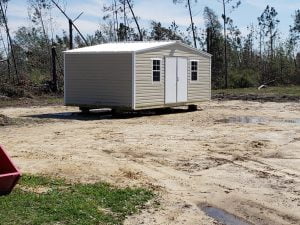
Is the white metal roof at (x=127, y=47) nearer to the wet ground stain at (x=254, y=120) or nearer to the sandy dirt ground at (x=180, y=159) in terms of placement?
the sandy dirt ground at (x=180, y=159)

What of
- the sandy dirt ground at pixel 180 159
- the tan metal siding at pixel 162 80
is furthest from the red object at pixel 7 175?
the tan metal siding at pixel 162 80

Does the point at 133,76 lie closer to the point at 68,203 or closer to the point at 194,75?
the point at 194,75

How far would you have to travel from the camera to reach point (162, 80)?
1967cm

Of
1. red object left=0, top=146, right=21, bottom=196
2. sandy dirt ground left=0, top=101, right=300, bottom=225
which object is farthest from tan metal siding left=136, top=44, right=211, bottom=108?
red object left=0, top=146, right=21, bottom=196

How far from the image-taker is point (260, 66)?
4003 centimetres

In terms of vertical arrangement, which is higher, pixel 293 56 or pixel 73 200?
pixel 293 56

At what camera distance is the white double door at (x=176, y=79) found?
65.5ft

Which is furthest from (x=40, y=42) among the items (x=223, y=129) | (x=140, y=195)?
(x=140, y=195)

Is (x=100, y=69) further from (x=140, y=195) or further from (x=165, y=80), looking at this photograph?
(x=140, y=195)

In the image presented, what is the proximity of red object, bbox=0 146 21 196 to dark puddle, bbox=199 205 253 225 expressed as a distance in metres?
2.35

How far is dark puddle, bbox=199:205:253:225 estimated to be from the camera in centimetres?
642

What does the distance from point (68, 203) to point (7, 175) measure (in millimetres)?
814

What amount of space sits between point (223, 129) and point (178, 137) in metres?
2.09

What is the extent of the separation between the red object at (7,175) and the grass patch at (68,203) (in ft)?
0.36
